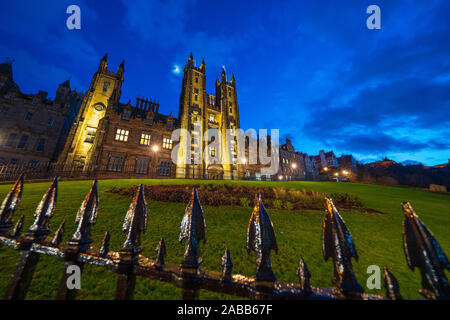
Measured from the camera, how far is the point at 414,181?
3516 centimetres

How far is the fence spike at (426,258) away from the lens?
1.03 meters

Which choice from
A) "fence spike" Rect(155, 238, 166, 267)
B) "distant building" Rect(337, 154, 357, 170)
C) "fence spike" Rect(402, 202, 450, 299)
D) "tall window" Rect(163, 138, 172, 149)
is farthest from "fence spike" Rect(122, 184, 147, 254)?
"distant building" Rect(337, 154, 357, 170)

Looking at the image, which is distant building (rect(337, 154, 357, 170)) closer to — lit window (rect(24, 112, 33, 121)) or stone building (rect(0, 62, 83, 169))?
stone building (rect(0, 62, 83, 169))

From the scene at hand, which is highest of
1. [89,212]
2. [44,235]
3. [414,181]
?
[414,181]

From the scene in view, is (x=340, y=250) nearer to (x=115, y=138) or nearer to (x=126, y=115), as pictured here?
A: (x=115, y=138)

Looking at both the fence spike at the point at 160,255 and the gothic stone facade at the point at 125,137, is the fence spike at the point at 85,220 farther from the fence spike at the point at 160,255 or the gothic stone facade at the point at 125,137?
the gothic stone facade at the point at 125,137

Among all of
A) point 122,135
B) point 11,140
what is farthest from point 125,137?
point 11,140

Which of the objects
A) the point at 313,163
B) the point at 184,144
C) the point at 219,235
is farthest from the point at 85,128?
the point at 313,163

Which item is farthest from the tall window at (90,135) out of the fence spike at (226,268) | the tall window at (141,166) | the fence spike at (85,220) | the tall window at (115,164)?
the fence spike at (226,268)

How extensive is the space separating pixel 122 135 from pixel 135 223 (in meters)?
25.8

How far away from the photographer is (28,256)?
4.98 ft

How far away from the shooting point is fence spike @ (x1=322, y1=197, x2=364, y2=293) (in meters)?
1.13
